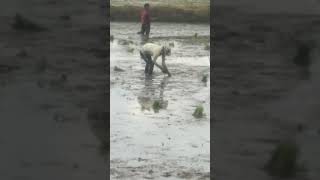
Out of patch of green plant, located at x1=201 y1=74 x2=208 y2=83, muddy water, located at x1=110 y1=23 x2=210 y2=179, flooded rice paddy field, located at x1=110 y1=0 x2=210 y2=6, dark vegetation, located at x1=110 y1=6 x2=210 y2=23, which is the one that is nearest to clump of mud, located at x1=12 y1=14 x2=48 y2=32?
muddy water, located at x1=110 y1=23 x2=210 y2=179

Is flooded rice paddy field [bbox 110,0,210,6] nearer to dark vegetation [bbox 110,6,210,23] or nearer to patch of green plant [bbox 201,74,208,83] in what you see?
dark vegetation [bbox 110,6,210,23]

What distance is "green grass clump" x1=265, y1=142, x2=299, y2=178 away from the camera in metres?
6.41

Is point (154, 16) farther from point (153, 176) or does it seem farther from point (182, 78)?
point (153, 176)

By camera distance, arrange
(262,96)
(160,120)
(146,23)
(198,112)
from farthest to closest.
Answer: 1. (146,23)
2. (262,96)
3. (198,112)
4. (160,120)

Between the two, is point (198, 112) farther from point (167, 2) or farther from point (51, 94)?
point (167, 2)

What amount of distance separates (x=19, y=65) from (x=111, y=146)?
4.09 m

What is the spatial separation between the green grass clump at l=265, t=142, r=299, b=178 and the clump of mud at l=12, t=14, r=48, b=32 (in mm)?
8234

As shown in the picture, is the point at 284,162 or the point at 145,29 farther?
the point at 145,29

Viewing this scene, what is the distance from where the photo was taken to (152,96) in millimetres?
10836

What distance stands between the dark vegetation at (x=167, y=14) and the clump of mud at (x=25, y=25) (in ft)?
30.5

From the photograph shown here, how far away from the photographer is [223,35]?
14852 millimetres

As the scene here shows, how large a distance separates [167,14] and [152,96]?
13639mm

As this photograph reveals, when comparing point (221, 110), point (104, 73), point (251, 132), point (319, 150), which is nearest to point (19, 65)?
point (104, 73)

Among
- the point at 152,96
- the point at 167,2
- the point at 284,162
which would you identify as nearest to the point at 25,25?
the point at 152,96
